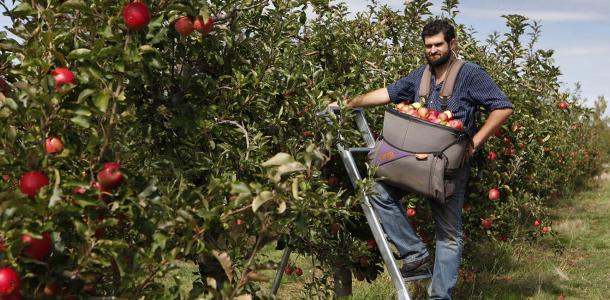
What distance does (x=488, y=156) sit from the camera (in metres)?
4.88

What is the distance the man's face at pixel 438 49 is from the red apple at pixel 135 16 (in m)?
1.95

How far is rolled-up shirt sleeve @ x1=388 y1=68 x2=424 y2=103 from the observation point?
385 centimetres

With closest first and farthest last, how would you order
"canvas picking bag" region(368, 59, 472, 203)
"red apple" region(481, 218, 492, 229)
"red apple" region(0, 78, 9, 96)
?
"red apple" region(0, 78, 9, 96)
"canvas picking bag" region(368, 59, 472, 203)
"red apple" region(481, 218, 492, 229)

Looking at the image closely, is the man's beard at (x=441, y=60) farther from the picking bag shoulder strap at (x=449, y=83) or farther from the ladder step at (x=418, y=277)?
the ladder step at (x=418, y=277)

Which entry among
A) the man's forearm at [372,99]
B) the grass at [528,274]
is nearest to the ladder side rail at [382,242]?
the man's forearm at [372,99]

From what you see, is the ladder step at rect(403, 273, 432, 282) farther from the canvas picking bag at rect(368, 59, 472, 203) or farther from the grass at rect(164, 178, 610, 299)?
the grass at rect(164, 178, 610, 299)

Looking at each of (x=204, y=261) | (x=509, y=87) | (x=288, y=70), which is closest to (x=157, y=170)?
(x=204, y=261)

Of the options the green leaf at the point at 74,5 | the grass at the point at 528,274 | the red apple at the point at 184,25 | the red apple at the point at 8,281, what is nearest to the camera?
the red apple at the point at 8,281

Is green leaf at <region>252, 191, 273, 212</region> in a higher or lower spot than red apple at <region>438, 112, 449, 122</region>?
higher

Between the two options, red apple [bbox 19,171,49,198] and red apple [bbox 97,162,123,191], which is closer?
red apple [bbox 19,171,49,198]

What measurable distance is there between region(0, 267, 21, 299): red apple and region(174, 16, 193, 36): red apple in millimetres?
1081

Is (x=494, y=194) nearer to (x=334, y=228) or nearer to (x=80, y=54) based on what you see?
(x=334, y=228)

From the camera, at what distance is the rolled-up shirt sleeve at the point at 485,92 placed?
140 inches

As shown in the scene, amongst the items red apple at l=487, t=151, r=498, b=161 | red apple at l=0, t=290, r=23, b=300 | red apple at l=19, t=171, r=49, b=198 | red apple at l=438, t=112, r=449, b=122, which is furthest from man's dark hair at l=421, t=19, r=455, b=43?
red apple at l=0, t=290, r=23, b=300
